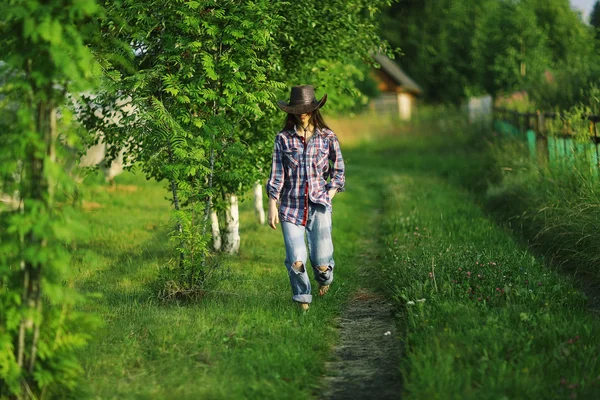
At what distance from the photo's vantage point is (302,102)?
23.2ft

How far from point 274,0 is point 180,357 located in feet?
14.5

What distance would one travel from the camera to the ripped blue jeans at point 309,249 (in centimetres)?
691

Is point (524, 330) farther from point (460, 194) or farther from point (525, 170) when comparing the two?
point (460, 194)

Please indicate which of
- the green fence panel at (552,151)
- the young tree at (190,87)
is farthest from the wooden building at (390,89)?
the young tree at (190,87)

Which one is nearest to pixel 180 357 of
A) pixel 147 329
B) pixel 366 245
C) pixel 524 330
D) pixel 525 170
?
pixel 147 329

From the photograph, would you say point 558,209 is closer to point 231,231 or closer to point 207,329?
point 231,231

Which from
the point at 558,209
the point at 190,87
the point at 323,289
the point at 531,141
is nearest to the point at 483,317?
the point at 323,289

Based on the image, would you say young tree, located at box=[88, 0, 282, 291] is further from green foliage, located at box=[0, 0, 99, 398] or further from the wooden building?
the wooden building

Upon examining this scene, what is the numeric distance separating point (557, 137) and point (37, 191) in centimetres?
982

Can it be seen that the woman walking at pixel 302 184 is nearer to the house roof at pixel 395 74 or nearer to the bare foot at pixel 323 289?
the bare foot at pixel 323 289

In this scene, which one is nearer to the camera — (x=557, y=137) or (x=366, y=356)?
(x=366, y=356)

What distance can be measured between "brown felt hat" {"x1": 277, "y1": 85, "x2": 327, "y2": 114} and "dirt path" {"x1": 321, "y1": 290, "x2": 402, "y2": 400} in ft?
6.52

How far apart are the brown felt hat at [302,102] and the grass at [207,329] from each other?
1.79 meters

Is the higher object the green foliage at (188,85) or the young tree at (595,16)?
the young tree at (595,16)
